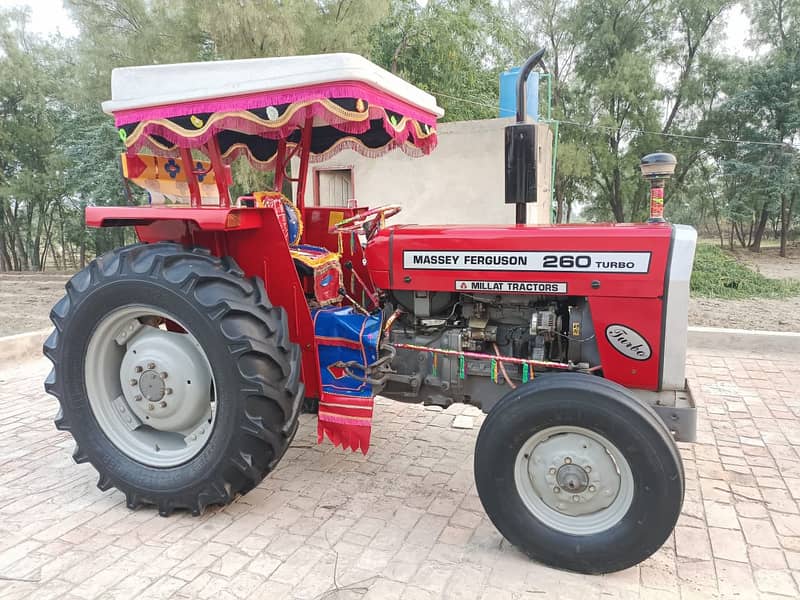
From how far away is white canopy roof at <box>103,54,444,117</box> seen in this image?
2.55m

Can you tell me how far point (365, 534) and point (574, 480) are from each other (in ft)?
3.25

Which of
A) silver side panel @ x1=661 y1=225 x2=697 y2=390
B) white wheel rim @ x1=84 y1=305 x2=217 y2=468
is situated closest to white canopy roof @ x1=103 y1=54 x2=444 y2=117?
white wheel rim @ x1=84 y1=305 x2=217 y2=468

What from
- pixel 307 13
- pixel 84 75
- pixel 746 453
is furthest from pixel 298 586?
pixel 84 75

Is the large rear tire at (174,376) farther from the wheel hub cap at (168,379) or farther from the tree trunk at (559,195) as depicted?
the tree trunk at (559,195)

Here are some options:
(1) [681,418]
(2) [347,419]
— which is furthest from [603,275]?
(2) [347,419]

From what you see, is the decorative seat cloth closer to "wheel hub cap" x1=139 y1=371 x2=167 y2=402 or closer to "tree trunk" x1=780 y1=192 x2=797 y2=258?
"wheel hub cap" x1=139 y1=371 x2=167 y2=402

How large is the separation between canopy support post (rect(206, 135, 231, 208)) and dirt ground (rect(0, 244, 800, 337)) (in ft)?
15.5

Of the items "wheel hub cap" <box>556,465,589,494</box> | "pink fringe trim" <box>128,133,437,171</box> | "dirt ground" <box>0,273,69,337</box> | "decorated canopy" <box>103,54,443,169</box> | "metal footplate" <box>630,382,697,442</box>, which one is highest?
"decorated canopy" <box>103,54,443,169</box>

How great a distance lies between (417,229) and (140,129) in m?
1.49

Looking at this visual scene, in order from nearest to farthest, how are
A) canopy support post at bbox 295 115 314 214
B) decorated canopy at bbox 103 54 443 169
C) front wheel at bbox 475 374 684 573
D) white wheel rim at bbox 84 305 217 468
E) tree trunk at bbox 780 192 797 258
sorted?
front wheel at bbox 475 374 684 573 < decorated canopy at bbox 103 54 443 169 < white wheel rim at bbox 84 305 217 468 < canopy support post at bbox 295 115 314 214 < tree trunk at bbox 780 192 797 258

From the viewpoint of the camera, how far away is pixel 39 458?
11.6 ft

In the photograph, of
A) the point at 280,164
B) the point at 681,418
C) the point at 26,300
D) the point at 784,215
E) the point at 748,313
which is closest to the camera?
the point at 681,418

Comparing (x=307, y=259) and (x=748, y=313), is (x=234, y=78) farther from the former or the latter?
(x=748, y=313)

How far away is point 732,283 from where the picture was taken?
34.6 feet
